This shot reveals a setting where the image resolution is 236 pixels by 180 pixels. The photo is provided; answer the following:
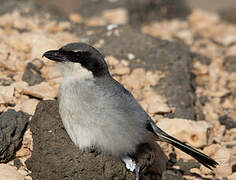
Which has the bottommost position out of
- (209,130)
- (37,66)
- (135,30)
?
(209,130)

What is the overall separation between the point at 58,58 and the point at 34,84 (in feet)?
3.98

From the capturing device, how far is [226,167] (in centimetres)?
452

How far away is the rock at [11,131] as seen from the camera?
4129 millimetres

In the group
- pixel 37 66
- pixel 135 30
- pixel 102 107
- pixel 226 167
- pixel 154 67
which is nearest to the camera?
pixel 102 107

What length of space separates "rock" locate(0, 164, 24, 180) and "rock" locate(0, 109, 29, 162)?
0.43 feet

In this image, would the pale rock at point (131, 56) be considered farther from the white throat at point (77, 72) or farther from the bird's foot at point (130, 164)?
the bird's foot at point (130, 164)

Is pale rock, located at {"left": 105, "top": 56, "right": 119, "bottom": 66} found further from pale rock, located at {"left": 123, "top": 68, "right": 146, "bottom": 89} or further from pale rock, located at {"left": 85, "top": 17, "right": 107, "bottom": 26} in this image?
pale rock, located at {"left": 85, "top": 17, "right": 107, "bottom": 26}

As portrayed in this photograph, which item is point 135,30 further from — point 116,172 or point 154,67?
point 116,172

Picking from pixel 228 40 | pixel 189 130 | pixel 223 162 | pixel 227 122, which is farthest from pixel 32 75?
pixel 228 40

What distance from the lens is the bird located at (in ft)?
12.6

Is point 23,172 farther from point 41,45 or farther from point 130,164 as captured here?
point 41,45

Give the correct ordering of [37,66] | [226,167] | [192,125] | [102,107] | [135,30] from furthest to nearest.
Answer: [135,30]
[37,66]
[192,125]
[226,167]
[102,107]

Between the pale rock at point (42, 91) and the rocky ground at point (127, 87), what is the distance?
1 cm

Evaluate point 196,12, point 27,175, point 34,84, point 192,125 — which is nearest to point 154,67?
point 192,125
